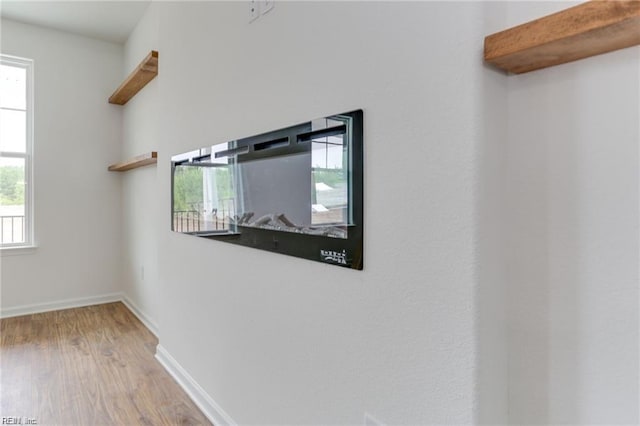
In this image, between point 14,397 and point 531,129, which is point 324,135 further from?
point 14,397

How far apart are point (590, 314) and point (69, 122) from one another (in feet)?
14.1

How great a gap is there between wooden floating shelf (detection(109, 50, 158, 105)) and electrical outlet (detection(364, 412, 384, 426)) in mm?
2605

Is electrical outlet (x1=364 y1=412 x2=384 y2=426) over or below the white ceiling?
below

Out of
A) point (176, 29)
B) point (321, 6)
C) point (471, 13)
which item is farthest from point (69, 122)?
point (471, 13)

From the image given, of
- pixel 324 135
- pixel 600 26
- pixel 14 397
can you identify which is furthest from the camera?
pixel 14 397

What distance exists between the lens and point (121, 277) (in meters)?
3.91

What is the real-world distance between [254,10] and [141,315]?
2.83 metres

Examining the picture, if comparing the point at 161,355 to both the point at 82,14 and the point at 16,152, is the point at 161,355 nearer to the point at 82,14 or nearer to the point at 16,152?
the point at 16,152

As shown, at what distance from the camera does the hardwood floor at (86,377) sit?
6.10ft

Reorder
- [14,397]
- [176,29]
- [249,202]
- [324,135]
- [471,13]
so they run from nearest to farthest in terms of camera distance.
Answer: [471,13]
[324,135]
[249,202]
[14,397]
[176,29]

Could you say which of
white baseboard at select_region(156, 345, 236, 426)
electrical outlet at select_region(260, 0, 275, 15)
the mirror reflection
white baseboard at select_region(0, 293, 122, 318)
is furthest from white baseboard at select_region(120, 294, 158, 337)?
electrical outlet at select_region(260, 0, 275, 15)

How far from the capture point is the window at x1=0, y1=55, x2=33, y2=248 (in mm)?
3379

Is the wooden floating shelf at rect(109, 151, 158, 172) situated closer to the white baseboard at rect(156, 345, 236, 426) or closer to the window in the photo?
the window

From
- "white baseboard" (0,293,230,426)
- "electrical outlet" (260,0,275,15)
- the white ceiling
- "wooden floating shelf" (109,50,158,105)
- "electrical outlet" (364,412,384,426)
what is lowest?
"white baseboard" (0,293,230,426)
